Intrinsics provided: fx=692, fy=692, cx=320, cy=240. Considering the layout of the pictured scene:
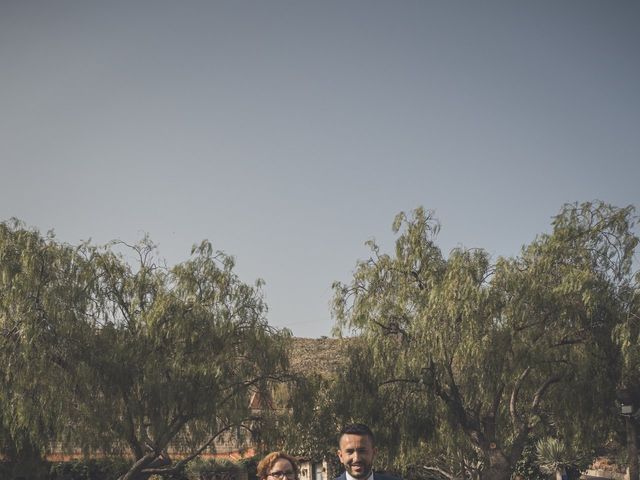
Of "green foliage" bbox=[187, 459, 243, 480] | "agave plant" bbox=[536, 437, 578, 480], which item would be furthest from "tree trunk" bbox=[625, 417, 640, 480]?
A: "green foliage" bbox=[187, 459, 243, 480]

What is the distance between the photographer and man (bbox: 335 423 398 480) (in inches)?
151

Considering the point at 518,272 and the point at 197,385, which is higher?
the point at 518,272

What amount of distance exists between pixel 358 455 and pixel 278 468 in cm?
46

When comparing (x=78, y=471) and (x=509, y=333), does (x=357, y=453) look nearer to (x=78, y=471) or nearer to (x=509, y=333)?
(x=509, y=333)

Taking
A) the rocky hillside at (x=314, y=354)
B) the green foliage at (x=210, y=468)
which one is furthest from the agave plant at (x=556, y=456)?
the rocky hillside at (x=314, y=354)

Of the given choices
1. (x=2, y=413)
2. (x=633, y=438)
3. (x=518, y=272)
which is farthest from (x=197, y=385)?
(x=633, y=438)

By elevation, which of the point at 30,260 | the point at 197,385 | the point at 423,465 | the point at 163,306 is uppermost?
the point at 30,260

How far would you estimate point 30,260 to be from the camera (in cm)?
1623

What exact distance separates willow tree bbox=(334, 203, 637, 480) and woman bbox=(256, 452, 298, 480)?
12.3 m

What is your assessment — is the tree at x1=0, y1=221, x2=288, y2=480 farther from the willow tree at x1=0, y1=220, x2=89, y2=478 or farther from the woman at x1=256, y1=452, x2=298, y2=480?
the woman at x1=256, y1=452, x2=298, y2=480

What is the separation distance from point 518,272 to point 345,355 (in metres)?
5.04

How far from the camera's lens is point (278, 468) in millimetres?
3912

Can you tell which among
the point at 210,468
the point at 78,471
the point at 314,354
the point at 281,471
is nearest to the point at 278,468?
the point at 281,471

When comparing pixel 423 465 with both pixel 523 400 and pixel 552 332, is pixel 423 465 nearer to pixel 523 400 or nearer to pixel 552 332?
pixel 523 400
